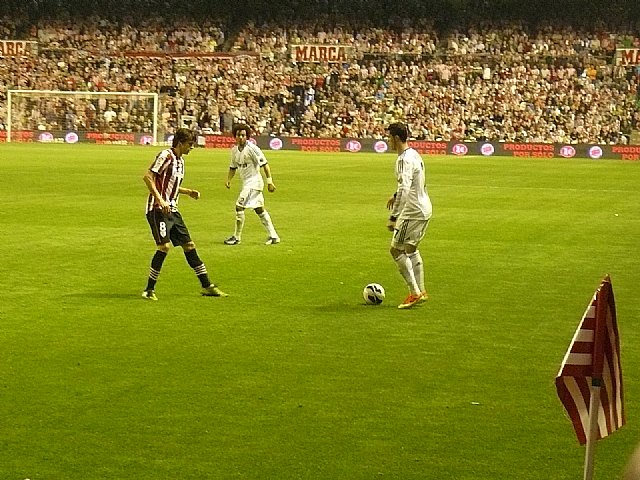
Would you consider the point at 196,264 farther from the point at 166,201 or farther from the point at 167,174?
the point at 167,174

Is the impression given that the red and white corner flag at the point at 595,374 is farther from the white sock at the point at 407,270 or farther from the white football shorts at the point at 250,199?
the white football shorts at the point at 250,199

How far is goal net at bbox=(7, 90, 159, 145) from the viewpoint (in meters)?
61.3

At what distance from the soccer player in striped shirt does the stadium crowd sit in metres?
47.0

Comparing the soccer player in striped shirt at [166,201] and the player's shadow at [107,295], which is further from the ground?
the soccer player in striped shirt at [166,201]

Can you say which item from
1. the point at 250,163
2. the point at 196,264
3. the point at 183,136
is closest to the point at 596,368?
the point at 183,136

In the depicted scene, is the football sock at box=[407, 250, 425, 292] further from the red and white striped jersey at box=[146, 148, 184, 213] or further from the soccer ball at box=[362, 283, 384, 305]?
the red and white striped jersey at box=[146, 148, 184, 213]

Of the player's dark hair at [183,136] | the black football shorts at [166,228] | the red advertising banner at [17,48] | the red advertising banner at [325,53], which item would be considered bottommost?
the black football shorts at [166,228]

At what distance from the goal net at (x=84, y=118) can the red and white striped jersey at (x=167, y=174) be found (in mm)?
47005

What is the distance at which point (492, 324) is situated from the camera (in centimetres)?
1309

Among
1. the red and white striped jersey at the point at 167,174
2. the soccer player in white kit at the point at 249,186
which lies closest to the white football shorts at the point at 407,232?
the red and white striped jersey at the point at 167,174

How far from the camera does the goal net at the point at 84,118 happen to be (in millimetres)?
61344

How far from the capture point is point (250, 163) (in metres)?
21.2

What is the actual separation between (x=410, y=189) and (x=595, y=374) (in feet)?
27.5

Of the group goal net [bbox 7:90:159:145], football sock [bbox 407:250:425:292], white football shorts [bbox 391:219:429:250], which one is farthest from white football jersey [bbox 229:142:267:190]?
→ goal net [bbox 7:90:159:145]
